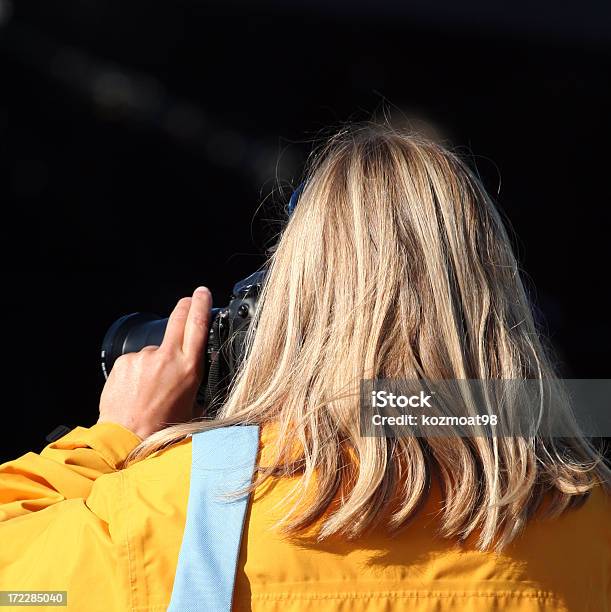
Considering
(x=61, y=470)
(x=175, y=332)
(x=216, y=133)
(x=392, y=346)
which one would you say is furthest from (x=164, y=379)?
(x=216, y=133)

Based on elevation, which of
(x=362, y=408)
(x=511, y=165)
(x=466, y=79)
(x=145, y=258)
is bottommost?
(x=362, y=408)

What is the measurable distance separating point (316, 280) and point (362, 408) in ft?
0.52

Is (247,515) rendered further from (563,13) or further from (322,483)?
(563,13)

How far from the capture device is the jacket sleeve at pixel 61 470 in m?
0.88

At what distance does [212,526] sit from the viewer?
2.51 ft

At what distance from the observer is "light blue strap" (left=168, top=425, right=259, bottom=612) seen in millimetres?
746

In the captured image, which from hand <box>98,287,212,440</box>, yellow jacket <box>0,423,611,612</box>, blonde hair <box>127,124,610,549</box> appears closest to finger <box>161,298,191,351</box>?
hand <box>98,287,212,440</box>

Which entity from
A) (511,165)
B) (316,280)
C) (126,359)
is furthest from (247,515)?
(511,165)

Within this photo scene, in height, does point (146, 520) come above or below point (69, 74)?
below

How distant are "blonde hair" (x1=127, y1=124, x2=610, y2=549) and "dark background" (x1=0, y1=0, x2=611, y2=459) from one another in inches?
83.2

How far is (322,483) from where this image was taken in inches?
31.3

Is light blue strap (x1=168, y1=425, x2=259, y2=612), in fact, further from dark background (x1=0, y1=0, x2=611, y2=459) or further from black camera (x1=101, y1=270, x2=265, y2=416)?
dark background (x1=0, y1=0, x2=611, y2=459)

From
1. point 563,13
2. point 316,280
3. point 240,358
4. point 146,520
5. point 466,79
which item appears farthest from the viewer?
point 466,79

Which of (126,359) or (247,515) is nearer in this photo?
(247,515)
